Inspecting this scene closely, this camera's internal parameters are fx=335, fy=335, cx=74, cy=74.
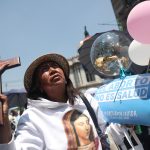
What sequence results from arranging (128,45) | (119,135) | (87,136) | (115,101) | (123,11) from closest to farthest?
1. (87,136)
2. (119,135)
3. (115,101)
4. (128,45)
5. (123,11)

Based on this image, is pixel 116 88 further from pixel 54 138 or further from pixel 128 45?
pixel 54 138

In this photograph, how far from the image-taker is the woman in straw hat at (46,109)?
2.13 meters

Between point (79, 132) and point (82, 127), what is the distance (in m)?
0.05

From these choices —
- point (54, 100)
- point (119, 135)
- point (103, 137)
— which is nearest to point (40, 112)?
point (54, 100)

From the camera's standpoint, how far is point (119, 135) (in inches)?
118

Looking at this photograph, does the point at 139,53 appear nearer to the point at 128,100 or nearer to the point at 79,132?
the point at 128,100

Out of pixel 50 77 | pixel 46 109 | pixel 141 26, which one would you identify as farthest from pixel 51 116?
pixel 141 26

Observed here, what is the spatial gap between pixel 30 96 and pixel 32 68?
222 millimetres

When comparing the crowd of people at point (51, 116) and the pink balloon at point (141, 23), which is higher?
the pink balloon at point (141, 23)

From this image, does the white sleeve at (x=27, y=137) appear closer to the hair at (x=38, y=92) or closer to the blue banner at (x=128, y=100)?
the hair at (x=38, y=92)

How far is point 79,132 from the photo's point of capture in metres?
2.29

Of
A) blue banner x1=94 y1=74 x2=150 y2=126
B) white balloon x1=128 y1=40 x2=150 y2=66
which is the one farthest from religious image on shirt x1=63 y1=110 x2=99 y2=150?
white balloon x1=128 y1=40 x2=150 y2=66

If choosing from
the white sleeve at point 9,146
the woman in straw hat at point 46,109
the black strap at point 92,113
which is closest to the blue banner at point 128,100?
the woman in straw hat at point 46,109

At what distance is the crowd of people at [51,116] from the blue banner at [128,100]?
0.38 metres
